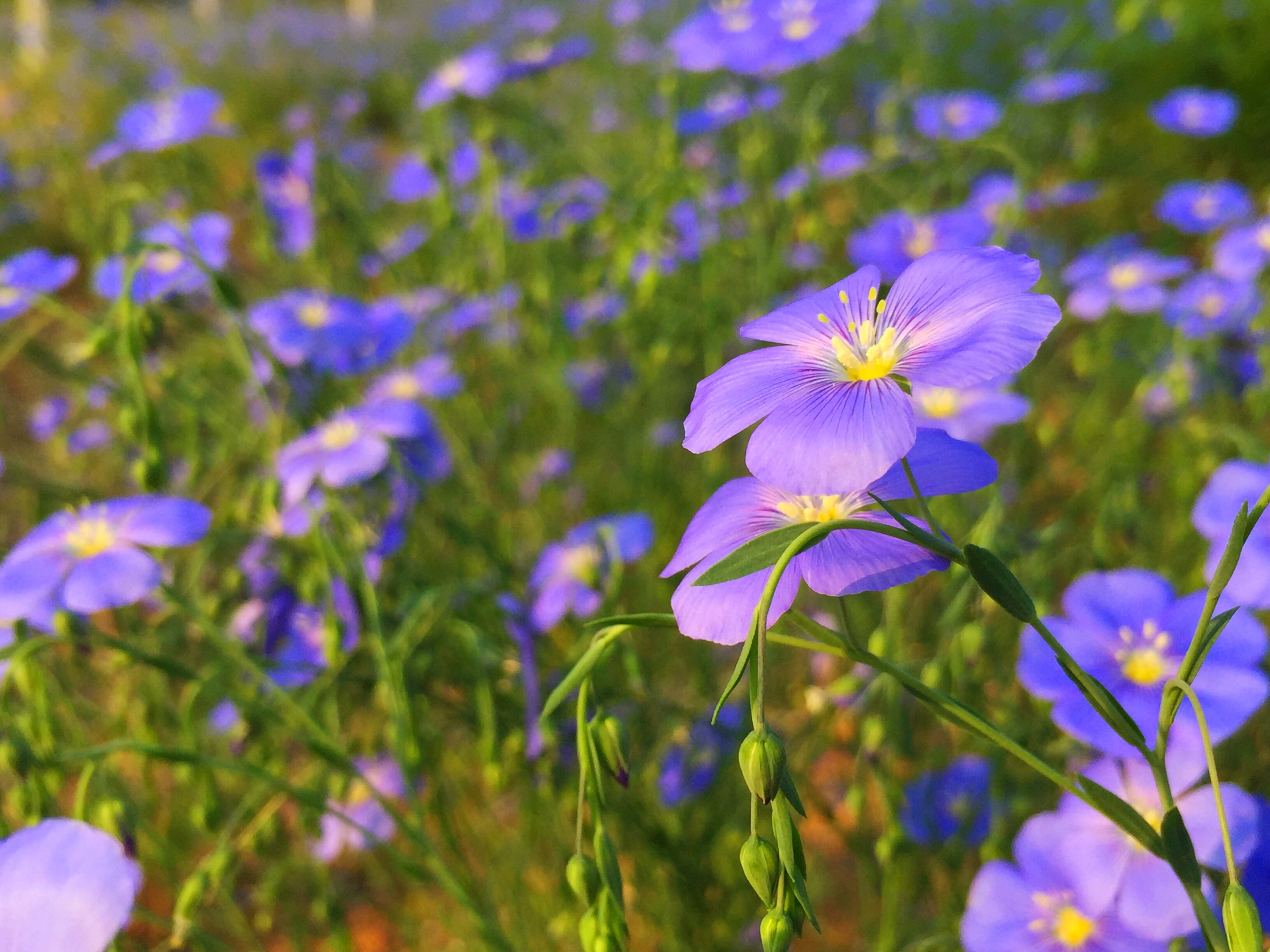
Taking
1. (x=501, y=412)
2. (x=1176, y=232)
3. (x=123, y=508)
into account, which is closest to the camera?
(x=123, y=508)

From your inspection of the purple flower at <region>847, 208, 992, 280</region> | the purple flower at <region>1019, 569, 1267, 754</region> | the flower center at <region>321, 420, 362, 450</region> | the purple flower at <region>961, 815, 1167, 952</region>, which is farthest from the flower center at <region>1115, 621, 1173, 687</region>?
the flower center at <region>321, 420, 362, 450</region>

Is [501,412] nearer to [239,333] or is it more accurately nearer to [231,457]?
[231,457]

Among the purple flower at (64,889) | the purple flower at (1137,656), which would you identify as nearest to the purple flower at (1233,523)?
the purple flower at (1137,656)

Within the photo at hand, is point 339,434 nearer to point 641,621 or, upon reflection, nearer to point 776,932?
point 641,621

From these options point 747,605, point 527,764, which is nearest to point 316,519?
point 527,764

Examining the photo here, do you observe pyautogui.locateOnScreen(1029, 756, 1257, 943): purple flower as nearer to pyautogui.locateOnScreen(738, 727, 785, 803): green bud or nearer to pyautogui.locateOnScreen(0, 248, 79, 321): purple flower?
pyautogui.locateOnScreen(738, 727, 785, 803): green bud

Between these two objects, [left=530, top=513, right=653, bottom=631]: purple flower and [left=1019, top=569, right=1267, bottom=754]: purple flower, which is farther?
[left=530, top=513, right=653, bottom=631]: purple flower
